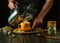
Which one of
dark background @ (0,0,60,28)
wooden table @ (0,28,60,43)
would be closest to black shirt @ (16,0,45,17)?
dark background @ (0,0,60,28)

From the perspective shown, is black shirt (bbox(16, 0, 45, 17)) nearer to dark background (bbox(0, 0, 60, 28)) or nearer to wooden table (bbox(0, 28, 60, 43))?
dark background (bbox(0, 0, 60, 28))

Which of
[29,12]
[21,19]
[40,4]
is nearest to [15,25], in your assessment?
[21,19]

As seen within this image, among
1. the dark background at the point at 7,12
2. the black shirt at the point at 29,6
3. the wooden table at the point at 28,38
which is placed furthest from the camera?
the dark background at the point at 7,12

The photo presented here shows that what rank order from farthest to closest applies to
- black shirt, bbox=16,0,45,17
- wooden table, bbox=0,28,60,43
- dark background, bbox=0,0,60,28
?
dark background, bbox=0,0,60,28 → black shirt, bbox=16,0,45,17 → wooden table, bbox=0,28,60,43

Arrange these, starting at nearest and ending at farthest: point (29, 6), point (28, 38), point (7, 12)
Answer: point (28, 38) < point (29, 6) < point (7, 12)

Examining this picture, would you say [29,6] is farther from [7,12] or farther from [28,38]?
[28,38]

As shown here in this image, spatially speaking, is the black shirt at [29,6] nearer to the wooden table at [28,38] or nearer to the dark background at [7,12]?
the dark background at [7,12]

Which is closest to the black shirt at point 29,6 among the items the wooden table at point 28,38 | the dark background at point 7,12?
the dark background at point 7,12

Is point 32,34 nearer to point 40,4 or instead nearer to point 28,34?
point 28,34

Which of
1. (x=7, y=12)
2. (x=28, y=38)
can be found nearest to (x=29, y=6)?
(x=7, y=12)

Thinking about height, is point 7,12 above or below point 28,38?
above

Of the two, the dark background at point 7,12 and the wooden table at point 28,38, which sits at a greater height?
the dark background at point 7,12

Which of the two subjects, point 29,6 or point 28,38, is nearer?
point 28,38

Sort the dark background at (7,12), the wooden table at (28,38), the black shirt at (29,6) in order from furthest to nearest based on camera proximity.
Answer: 1. the dark background at (7,12)
2. the black shirt at (29,6)
3. the wooden table at (28,38)
